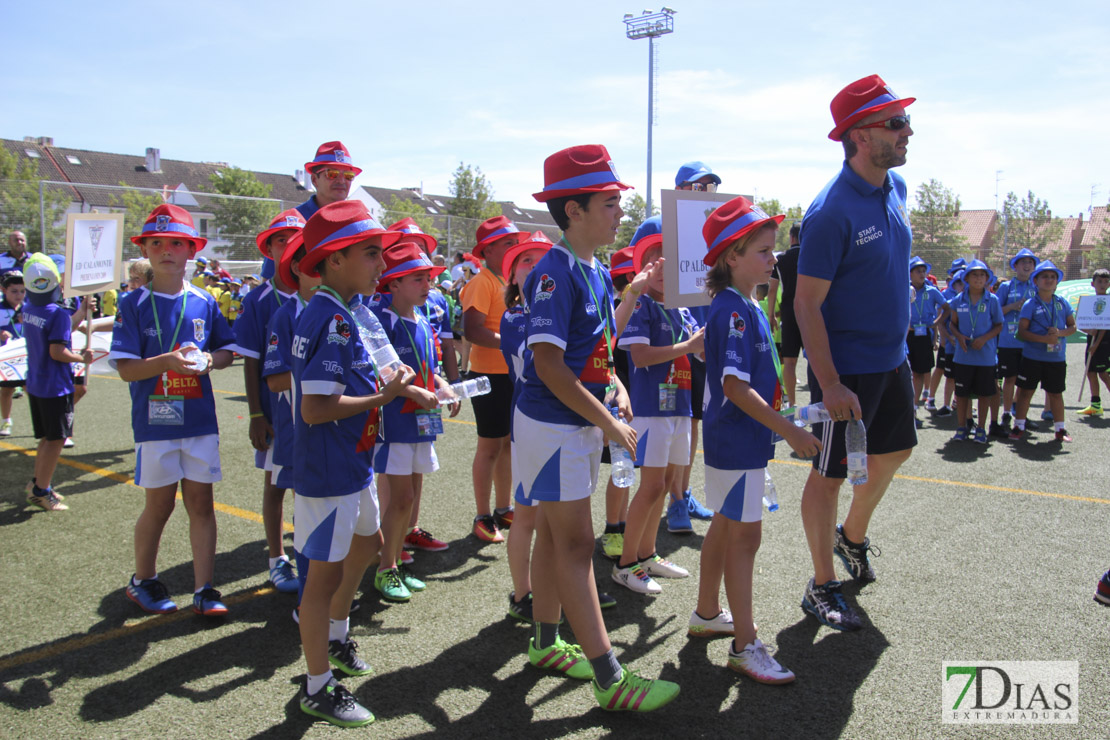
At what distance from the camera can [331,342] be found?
2.93 meters

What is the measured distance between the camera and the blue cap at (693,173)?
5.48m

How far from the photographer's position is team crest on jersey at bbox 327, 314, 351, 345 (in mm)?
2938

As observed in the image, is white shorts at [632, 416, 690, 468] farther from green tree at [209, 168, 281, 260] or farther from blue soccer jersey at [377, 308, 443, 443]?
green tree at [209, 168, 281, 260]

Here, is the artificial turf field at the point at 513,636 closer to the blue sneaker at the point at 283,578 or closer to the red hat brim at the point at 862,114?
the blue sneaker at the point at 283,578

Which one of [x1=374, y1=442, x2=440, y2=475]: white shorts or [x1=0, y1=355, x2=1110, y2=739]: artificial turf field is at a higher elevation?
[x1=374, y1=442, x2=440, y2=475]: white shorts

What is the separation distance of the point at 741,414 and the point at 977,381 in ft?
23.9

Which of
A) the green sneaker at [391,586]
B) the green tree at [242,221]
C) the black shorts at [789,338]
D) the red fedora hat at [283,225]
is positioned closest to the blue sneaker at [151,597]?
the green sneaker at [391,586]

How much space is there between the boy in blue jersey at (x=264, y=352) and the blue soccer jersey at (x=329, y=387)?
56.2 inches

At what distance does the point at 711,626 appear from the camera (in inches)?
146

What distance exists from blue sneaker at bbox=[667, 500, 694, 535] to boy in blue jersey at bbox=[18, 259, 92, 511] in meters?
5.28

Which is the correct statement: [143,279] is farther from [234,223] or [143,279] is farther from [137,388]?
[234,223]

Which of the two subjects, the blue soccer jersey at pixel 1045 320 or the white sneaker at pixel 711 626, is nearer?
Answer: the white sneaker at pixel 711 626

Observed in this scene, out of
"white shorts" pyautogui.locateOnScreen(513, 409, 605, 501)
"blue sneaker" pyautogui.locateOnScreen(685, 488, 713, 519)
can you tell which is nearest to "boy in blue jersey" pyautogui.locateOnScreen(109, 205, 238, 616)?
"white shorts" pyautogui.locateOnScreen(513, 409, 605, 501)

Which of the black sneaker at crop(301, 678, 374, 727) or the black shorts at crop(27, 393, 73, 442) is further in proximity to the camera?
the black shorts at crop(27, 393, 73, 442)
